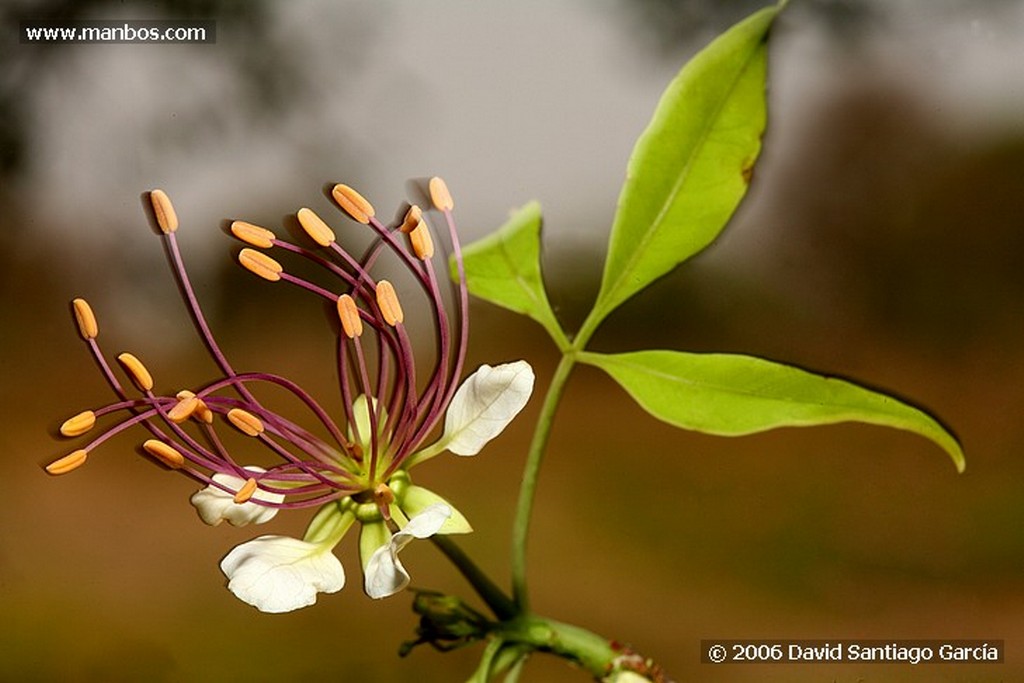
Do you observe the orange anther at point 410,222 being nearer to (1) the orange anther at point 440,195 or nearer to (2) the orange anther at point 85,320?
(1) the orange anther at point 440,195

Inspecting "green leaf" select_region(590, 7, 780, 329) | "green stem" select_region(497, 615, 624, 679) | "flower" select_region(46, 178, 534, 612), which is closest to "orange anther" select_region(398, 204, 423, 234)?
"flower" select_region(46, 178, 534, 612)

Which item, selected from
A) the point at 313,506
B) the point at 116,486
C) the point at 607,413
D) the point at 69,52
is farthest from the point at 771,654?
the point at 69,52

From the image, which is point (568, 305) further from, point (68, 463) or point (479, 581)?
point (68, 463)

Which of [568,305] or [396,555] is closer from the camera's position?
[396,555]

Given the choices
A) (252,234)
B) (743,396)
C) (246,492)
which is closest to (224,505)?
(246,492)

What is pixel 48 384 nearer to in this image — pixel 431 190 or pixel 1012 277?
pixel 431 190

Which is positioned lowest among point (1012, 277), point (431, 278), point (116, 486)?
point (116, 486)
